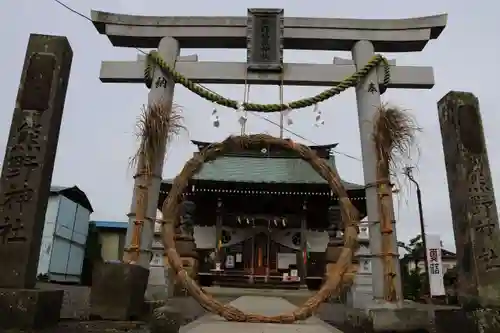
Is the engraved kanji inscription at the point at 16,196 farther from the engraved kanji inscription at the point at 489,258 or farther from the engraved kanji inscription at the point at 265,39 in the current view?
the engraved kanji inscription at the point at 489,258

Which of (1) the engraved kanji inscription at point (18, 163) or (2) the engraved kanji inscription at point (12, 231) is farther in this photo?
(1) the engraved kanji inscription at point (18, 163)

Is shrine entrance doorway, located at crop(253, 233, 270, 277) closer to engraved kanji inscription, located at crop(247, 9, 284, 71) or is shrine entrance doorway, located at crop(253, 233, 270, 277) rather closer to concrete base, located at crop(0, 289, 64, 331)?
engraved kanji inscription, located at crop(247, 9, 284, 71)

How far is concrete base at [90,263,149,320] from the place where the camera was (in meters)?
3.98

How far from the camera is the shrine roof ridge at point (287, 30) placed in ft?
23.8

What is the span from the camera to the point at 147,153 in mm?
5789

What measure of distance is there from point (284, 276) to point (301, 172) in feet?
12.8

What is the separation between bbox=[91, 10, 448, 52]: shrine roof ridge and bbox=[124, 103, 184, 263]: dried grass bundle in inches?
81.2

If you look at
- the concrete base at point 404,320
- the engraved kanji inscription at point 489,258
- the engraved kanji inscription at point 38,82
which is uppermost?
the engraved kanji inscription at point 38,82

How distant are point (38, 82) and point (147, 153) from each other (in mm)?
1860

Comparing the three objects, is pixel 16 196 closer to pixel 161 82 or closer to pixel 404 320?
pixel 161 82

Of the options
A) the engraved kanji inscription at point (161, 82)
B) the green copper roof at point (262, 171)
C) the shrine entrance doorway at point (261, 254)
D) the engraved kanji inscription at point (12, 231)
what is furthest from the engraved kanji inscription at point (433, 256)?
the engraved kanji inscription at point (12, 231)

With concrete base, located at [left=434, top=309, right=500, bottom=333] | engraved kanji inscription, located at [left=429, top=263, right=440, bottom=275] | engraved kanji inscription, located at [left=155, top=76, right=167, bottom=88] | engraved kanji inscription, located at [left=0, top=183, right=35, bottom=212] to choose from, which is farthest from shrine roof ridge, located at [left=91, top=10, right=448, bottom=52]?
engraved kanji inscription, located at [left=429, top=263, right=440, bottom=275]

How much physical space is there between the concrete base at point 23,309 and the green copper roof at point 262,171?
910 cm

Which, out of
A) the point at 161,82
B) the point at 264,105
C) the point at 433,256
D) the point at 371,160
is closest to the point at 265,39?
the point at 264,105
